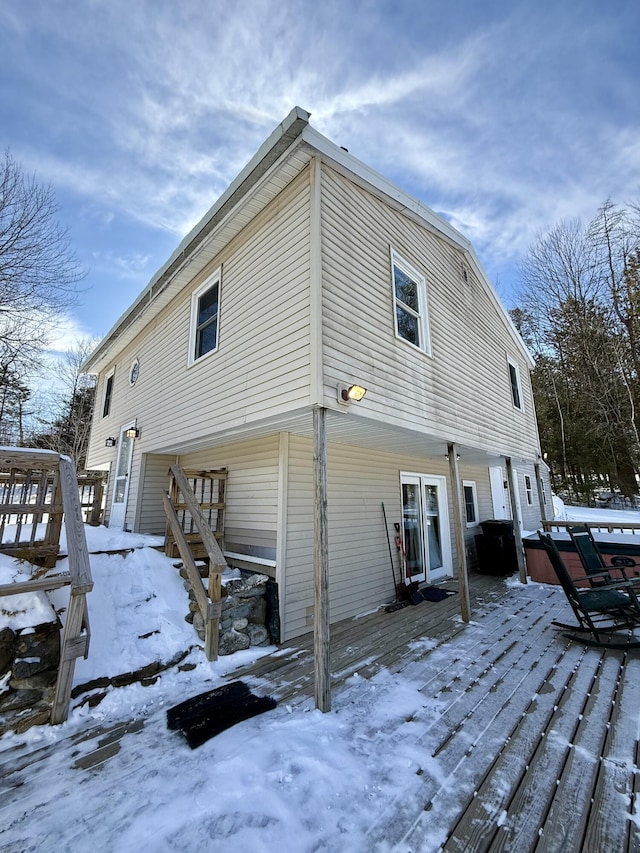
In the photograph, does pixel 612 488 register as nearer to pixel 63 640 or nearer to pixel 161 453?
pixel 161 453

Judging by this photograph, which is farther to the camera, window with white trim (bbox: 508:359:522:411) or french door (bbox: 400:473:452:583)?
window with white trim (bbox: 508:359:522:411)

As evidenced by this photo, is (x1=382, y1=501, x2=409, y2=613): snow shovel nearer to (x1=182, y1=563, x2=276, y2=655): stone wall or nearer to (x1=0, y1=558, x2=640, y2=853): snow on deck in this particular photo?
(x1=0, y1=558, x2=640, y2=853): snow on deck

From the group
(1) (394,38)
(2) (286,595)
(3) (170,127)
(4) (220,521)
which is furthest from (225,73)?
(2) (286,595)

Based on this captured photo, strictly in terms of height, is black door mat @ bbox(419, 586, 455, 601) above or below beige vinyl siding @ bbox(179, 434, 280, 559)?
below

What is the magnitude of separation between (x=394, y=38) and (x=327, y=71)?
1.35 meters

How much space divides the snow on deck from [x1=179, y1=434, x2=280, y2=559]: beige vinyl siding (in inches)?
63.3

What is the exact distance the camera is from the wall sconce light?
364cm

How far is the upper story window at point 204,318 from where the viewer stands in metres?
5.90

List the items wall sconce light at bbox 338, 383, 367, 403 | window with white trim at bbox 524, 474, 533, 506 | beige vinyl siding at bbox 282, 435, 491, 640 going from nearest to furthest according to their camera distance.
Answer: wall sconce light at bbox 338, 383, 367, 403, beige vinyl siding at bbox 282, 435, 491, 640, window with white trim at bbox 524, 474, 533, 506

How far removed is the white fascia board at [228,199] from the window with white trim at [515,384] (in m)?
7.76

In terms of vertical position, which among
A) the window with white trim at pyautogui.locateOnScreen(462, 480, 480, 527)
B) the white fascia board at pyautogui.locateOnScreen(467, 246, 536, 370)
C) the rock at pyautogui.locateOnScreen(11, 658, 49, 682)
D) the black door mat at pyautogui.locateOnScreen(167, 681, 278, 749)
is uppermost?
the white fascia board at pyautogui.locateOnScreen(467, 246, 536, 370)

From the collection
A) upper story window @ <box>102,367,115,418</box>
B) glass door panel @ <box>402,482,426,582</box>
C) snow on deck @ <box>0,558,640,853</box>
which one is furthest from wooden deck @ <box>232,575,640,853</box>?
upper story window @ <box>102,367,115,418</box>

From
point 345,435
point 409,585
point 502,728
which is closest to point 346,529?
point 345,435

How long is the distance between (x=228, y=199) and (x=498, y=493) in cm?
986
